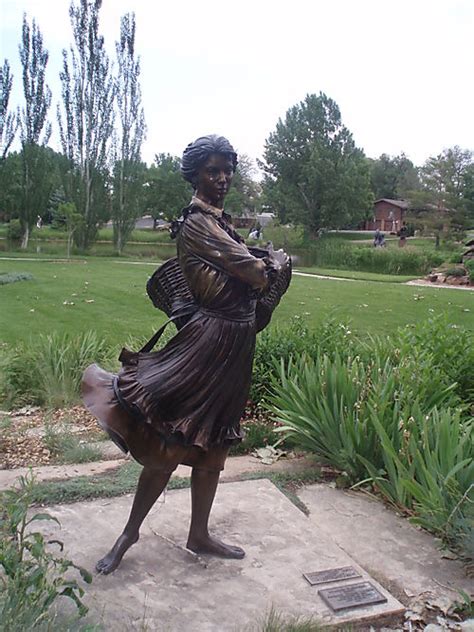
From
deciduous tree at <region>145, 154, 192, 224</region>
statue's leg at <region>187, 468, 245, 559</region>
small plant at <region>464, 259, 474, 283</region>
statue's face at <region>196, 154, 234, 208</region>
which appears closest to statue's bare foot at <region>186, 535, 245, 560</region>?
statue's leg at <region>187, 468, 245, 559</region>

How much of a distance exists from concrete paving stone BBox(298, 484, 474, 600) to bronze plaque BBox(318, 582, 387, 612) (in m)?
0.22

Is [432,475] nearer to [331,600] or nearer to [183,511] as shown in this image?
[331,600]

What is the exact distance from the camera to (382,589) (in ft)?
9.44

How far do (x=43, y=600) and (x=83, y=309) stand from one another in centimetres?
917

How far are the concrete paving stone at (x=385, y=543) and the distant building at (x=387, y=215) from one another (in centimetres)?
5389

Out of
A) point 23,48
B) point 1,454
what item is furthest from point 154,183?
point 1,454

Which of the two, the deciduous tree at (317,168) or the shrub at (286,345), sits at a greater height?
the deciduous tree at (317,168)

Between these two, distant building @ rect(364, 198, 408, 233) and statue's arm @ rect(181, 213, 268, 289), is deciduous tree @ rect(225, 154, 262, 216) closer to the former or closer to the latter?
distant building @ rect(364, 198, 408, 233)

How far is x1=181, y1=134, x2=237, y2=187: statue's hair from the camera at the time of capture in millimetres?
2717

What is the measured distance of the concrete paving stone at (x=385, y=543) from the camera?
305 cm

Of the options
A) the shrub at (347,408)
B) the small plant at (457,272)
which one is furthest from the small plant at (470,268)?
the shrub at (347,408)

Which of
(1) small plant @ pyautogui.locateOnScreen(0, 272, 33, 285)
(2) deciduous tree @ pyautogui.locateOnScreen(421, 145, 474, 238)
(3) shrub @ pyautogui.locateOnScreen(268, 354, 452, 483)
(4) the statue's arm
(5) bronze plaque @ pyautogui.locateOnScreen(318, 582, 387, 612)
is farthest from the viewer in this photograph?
(2) deciduous tree @ pyautogui.locateOnScreen(421, 145, 474, 238)

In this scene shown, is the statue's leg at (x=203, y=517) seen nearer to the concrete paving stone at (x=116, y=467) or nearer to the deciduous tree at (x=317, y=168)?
the concrete paving stone at (x=116, y=467)

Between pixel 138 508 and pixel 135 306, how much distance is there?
355 inches
